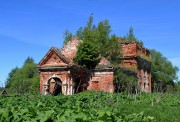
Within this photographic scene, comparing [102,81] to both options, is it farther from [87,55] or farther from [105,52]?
[105,52]

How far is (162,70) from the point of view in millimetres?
55500

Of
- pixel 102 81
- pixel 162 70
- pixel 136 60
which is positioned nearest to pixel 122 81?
pixel 102 81

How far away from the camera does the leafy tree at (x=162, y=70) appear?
175ft

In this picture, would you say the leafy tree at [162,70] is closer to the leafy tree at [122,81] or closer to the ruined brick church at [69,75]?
the leafy tree at [122,81]

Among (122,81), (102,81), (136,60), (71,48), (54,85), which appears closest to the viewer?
(102,81)

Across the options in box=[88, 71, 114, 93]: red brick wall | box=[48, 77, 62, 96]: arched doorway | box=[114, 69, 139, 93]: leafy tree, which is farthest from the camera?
box=[48, 77, 62, 96]: arched doorway

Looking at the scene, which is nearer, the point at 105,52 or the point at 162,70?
the point at 105,52

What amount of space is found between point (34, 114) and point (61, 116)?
2.93 feet

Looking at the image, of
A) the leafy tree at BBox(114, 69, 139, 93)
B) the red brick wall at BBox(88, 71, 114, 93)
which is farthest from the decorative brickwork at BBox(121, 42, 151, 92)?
the red brick wall at BBox(88, 71, 114, 93)

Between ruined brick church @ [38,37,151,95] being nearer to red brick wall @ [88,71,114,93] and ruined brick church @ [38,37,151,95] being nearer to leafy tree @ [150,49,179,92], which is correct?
red brick wall @ [88,71,114,93]

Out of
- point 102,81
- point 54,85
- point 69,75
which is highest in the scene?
point 69,75

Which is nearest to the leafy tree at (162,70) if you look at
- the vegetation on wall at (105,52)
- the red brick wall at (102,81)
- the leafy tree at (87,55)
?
the vegetation on wall at (105,52)

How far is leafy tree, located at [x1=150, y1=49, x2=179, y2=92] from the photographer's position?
175ft

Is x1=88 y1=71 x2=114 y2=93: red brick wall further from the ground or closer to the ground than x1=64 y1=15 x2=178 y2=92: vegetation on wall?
closer to the ground
